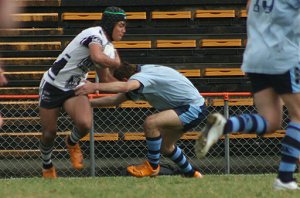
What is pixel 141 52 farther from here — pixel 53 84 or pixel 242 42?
pixel 53 84

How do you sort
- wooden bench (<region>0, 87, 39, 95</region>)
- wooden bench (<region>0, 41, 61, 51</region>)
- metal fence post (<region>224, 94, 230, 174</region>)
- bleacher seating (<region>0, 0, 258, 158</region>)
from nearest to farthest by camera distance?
metal fence post (<region>224, 94, 230, 174</region>) → wooden bench (<region>0, 87, 39, 95</region>) → bleacher seating (<region>0, 0, 258, 158</region>) → wooden bench (<region>0, 41, 61, 51</region>)

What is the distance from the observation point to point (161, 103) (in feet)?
25.0

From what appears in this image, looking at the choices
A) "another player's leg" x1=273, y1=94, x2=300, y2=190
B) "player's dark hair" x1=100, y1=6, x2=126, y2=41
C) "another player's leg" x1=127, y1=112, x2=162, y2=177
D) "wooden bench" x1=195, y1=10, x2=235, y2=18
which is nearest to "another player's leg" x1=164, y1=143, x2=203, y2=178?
"another player's leg" x1=127, y1=112, x2=162, y2=177

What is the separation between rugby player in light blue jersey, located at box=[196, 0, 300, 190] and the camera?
17.1ft

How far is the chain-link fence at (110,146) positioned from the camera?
11141mm

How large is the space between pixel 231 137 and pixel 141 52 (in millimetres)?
2238

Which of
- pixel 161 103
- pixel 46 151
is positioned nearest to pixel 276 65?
pixel 161 103

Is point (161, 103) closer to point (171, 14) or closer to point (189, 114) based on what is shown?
point (189, 114)

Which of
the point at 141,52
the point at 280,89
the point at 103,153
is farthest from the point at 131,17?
the point at 280,89

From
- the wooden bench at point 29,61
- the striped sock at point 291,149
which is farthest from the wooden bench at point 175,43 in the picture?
the striped sock at point 291,149

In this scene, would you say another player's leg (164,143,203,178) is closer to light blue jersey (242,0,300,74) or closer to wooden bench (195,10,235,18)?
light blue jersey (242,0,300,74)

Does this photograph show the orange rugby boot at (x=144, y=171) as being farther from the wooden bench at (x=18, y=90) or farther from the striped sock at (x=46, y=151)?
the wooden bench at (x=18, y=90)

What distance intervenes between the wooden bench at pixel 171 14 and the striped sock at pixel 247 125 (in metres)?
7.53

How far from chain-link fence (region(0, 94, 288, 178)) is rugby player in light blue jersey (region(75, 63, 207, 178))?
349 centimetres
